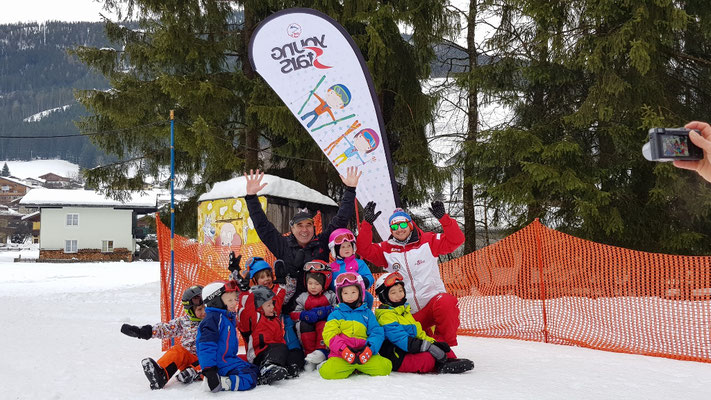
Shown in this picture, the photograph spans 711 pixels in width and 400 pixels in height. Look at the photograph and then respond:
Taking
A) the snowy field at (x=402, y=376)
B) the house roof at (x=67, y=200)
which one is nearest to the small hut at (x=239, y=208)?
the snowy field at (x=402, y=376)

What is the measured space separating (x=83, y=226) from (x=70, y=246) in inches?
72.9

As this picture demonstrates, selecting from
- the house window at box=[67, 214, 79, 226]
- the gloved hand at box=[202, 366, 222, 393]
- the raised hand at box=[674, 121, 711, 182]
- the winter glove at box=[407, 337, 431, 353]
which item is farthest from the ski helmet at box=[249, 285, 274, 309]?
the house window at box=[67, 214, 79, 226]

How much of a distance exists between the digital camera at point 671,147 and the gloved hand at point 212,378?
3505mm

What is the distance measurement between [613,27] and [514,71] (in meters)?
2.31

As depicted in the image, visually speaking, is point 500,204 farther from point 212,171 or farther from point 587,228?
point 212,171

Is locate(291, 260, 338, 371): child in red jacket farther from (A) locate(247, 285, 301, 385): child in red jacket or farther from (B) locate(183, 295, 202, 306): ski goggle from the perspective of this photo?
(B) locate(183, 295, 202, 306): ski goggle

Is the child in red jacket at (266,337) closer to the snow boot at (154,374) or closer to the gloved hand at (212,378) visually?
the gloved hand at (212,378)

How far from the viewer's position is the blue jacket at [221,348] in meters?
4.59

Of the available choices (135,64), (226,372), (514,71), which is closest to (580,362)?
(226,372)

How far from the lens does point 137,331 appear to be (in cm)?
480

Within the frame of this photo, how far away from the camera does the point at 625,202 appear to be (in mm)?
11062

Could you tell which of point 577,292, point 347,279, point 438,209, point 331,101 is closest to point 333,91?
point 331,101

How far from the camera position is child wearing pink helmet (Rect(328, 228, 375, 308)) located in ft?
18.2

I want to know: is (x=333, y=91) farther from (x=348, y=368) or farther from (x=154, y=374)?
(x=154, y=374)
